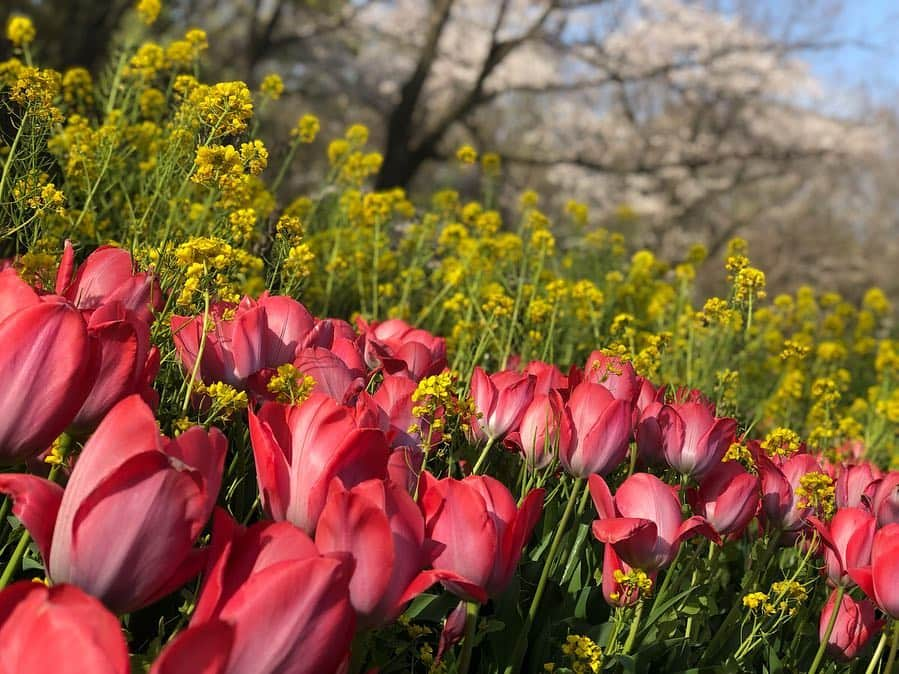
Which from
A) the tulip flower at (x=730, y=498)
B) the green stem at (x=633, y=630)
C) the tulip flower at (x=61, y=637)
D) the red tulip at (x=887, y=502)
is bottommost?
the green stem at (x=633, y=630)

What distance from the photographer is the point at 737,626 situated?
1.39 metres

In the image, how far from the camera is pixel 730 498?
1.31 metres

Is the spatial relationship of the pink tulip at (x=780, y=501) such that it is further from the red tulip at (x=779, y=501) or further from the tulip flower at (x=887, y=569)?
the tulip flower at (x=887, y=569)

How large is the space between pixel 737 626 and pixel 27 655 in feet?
3.64

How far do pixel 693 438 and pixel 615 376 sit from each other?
0.17 metres

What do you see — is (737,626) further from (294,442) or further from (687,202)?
(687,202)

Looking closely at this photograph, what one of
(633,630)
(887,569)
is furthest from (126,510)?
(887,569)

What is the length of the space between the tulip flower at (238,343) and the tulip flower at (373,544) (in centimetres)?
50

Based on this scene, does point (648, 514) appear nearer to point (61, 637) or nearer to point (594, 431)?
point (594, 431)

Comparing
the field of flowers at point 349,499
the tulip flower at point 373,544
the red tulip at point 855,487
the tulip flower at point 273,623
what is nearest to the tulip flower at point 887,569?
the field of flowers at point 349,499

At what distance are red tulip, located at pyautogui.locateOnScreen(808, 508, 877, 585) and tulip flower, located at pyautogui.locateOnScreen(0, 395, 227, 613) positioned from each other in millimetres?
→ 914

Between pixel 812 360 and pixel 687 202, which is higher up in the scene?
pixel 687 202

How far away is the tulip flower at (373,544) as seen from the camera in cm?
75

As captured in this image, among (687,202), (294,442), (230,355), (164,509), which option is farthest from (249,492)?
(687,202)
